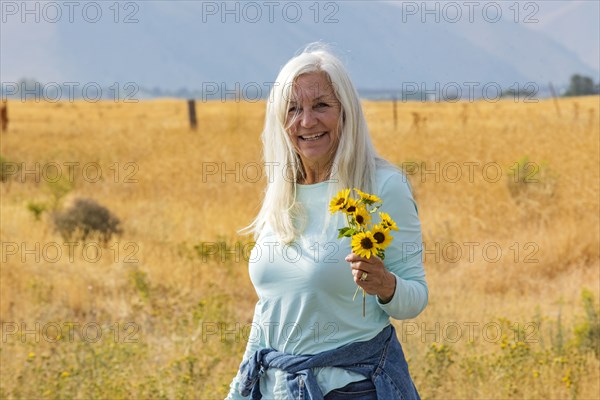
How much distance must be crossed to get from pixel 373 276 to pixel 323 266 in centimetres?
21

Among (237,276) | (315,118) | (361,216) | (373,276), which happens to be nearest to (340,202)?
(361,216)

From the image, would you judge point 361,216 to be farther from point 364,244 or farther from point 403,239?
point 403,239

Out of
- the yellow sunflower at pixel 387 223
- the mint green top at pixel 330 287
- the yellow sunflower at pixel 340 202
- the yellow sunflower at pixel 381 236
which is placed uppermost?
the yellow sunflower at pixel 340 202

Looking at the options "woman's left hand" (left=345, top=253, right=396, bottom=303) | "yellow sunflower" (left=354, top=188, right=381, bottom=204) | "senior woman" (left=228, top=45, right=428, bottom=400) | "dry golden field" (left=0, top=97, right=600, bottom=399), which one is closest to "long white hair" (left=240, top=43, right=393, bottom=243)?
"senior woman" (left=228, top=45, right=428, bottom=400)

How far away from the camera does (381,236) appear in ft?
6.84

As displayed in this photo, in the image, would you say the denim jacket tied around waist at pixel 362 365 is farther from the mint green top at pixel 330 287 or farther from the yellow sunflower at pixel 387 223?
the yellow sunflower at pixel 387 223

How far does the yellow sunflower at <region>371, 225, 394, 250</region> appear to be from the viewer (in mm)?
2074

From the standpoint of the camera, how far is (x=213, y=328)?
5.63m

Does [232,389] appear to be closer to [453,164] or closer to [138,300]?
[138,300]

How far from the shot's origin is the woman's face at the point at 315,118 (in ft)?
7.91

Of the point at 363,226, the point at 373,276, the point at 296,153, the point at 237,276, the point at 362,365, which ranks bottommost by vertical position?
the point at 362,365

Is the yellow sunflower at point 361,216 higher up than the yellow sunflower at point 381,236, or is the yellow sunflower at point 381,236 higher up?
the yellow sunflower at point 361,216

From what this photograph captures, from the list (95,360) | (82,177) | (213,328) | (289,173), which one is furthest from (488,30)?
(82,177)

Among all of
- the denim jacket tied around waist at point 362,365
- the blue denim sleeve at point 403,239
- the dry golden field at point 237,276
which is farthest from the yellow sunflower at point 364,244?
the dry golden field at point 237,276
